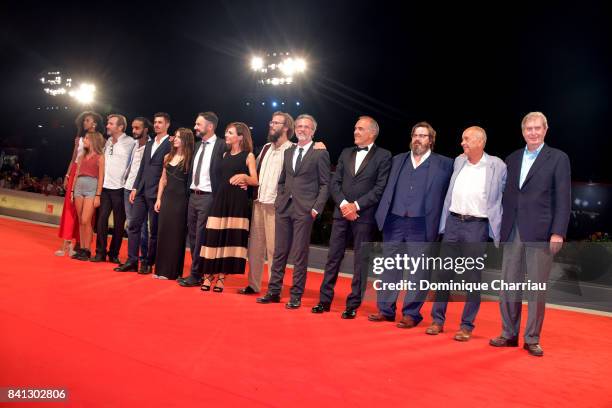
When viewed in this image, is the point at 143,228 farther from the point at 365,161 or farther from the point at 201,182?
the point at 365,161

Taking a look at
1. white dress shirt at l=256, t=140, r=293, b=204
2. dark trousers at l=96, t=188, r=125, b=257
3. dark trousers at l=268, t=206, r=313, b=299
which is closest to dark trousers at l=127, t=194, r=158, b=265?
dark trousers at l=96, t=188, r=125, b=257

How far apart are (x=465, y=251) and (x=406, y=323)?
799 millimetres

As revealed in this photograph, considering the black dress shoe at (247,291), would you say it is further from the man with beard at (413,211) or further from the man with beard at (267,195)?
the man with beard at (413,211)

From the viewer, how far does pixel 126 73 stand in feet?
71.3

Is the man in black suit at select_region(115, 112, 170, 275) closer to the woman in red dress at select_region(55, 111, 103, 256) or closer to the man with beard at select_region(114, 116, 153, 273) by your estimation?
the man with beard at select_region(114, 116, 153, 273)

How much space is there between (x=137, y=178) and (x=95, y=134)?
1073 millimetres

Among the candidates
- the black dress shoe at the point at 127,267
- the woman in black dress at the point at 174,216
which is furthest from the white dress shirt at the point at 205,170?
the black dress shoe at the point at 127,267

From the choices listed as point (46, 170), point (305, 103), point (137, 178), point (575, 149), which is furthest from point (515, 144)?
point (46, 170)

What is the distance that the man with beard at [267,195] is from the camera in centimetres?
624

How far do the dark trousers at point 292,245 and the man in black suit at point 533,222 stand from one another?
1801mm

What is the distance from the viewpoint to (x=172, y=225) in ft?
21.7

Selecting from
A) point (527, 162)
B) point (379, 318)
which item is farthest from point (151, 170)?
point (527, 162)

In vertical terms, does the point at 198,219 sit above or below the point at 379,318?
above

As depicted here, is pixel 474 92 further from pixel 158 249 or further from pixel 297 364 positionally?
pixel 297 364
